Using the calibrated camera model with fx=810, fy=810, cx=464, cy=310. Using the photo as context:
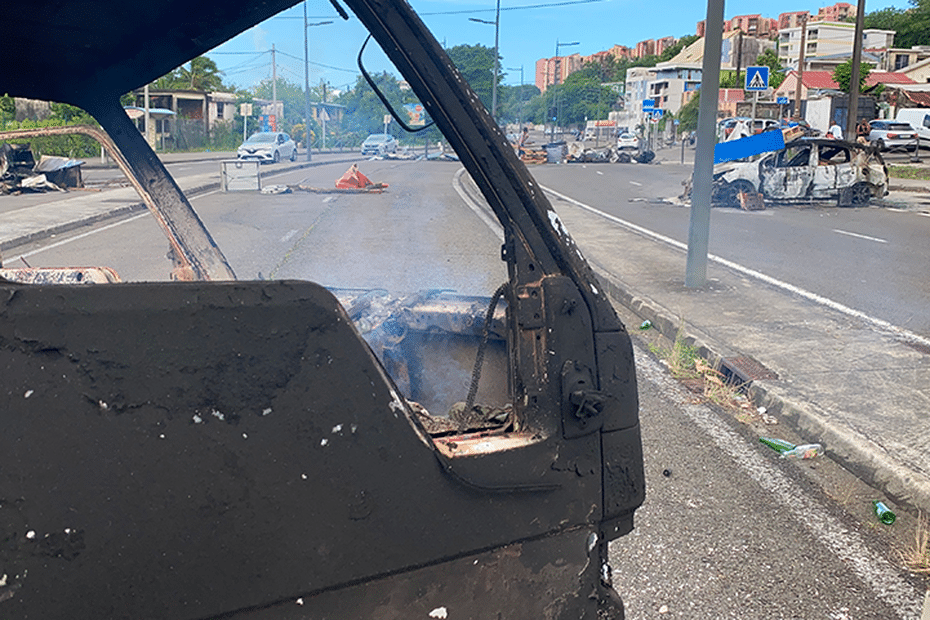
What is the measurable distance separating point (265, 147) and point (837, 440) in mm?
34356

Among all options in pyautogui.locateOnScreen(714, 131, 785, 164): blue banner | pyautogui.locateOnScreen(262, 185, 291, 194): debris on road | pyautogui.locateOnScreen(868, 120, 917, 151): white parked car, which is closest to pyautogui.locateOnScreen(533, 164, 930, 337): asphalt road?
pyautogui.locateOnScreen(714, 131, 785, 164): blue banner

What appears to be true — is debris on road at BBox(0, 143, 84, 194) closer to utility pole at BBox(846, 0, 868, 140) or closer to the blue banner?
the blue banner

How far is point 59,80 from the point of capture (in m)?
2.36

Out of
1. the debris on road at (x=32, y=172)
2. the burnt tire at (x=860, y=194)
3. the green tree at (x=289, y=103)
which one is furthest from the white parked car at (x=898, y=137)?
the debris on road at (x=32, y=172)

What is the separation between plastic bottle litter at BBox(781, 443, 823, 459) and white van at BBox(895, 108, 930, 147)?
1762 inches

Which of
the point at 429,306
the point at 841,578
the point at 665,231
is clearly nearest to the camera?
the point at 429,306

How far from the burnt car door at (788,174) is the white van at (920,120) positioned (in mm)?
28812

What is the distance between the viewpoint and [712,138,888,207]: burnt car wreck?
741 inches

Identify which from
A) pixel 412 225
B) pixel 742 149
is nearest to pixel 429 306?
pixel 412 225

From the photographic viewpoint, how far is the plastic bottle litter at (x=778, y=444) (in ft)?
15.0

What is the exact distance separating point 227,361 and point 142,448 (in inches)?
6.8

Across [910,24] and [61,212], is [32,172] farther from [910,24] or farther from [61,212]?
[910,24]

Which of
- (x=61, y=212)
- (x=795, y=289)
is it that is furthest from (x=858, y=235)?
(x=61, y=212)

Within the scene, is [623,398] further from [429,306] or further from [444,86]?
[429,306]
